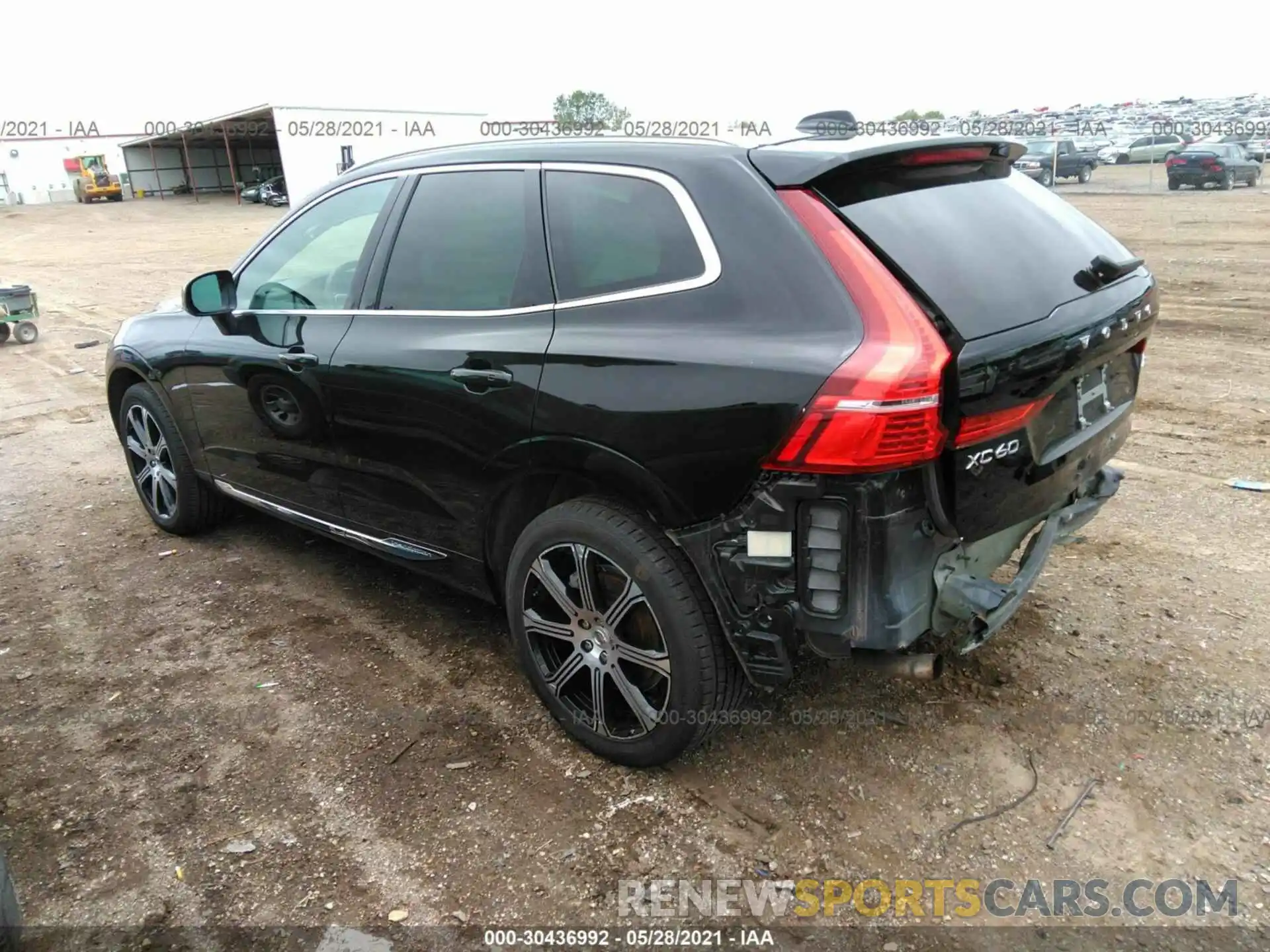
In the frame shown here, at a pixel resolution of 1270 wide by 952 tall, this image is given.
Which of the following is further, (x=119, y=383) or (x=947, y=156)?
(x=119, y=383)

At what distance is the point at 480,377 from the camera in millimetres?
2902

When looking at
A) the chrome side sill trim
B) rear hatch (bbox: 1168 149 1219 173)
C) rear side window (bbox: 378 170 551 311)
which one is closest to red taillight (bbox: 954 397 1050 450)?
rear side window (bbox: 378 170 551 311)

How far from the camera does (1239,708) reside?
303 centimetres

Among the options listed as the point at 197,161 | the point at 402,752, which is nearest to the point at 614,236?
the point at 402,752

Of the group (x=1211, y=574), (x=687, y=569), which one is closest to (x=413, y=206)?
(x=687, y=569)

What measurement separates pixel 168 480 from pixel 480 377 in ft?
8.91

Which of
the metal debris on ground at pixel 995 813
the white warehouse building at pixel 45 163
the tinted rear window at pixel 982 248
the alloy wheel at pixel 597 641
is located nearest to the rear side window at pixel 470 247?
the alloy wheel at pixel 597 641

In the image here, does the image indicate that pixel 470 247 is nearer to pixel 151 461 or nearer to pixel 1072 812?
pixel 1072 812

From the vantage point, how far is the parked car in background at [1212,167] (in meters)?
25.5

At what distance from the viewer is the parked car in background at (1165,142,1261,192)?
25516 millimetres

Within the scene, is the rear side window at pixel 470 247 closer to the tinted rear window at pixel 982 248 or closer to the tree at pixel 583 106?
the tinted rear window at pixel 982 248

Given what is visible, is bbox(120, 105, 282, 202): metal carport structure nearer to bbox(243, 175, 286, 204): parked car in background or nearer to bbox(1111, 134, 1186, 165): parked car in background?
bbox(243, 175, 286, 204): parked car in background

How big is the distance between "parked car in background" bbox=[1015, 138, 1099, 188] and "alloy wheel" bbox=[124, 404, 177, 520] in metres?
26.1

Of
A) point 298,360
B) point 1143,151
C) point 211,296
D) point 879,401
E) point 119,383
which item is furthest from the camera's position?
point 1143,151
